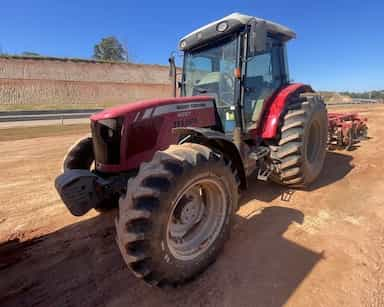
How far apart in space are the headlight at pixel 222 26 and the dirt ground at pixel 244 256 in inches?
95.6

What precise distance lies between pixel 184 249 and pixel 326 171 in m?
3.84

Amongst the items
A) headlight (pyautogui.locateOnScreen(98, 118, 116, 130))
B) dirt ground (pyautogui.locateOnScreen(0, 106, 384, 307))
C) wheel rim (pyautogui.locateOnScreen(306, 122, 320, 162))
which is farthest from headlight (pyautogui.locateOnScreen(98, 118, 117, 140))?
wheel rim (pyautogui.locateOnScreen(306, 122, 320, 162))

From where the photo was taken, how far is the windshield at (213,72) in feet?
10.9

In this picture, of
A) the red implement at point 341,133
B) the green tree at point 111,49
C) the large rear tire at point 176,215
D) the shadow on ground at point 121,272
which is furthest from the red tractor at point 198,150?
the green tree at point 111,49

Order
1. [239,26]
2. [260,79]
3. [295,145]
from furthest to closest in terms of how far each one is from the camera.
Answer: [260,79] → [295,145] → [239,26]

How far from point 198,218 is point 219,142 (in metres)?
0.82

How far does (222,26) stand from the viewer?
315 centimetres

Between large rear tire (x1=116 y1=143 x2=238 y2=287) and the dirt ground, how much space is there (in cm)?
24

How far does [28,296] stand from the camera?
196cm

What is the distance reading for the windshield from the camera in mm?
3322

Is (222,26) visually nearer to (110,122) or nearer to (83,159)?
(110,122)

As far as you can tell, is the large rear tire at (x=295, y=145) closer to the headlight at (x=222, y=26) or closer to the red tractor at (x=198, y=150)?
the red tractor at (x=198, y=150)

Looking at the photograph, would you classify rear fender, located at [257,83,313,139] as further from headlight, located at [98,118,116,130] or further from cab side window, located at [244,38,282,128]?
headlight, located at [98,118,116,130]

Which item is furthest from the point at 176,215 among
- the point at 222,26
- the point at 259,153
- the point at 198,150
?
the point at 222,26
